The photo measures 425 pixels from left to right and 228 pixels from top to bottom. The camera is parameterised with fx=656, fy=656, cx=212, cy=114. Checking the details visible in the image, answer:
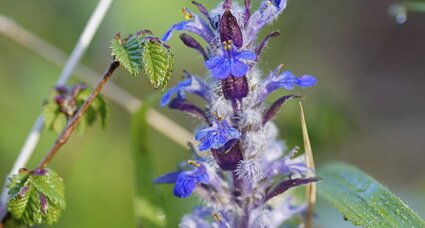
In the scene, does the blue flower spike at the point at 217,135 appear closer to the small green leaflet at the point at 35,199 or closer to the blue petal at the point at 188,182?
the blue petal at the point at 188,182

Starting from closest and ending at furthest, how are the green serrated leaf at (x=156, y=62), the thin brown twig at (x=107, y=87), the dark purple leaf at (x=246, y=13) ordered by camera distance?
the green serrated leaf at (x=156, y=62), the dark purple leaf at (x=246, y=13), the thin brown twig at (x=107, y=87)

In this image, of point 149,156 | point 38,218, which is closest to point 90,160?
point 149,156

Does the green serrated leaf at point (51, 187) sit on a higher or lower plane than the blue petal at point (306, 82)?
lower

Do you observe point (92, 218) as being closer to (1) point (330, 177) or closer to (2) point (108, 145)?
(2) point (108, 145)

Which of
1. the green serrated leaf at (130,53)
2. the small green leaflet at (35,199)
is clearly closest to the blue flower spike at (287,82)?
the green serrated leaf at (130,53)

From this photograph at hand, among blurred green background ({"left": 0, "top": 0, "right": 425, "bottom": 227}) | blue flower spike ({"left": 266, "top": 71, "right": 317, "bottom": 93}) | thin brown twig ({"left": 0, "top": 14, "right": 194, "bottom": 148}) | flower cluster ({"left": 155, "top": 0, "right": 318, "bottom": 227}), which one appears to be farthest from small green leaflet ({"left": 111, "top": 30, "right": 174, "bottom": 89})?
thin brown twig ({"left": 0, "top": 14, "right": 194, "bottom": 148})

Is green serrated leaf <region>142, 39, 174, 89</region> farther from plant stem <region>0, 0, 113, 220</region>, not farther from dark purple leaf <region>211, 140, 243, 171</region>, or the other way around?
plant stem <region>0, 0, 113, 220</region>

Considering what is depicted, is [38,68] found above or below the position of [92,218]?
above
